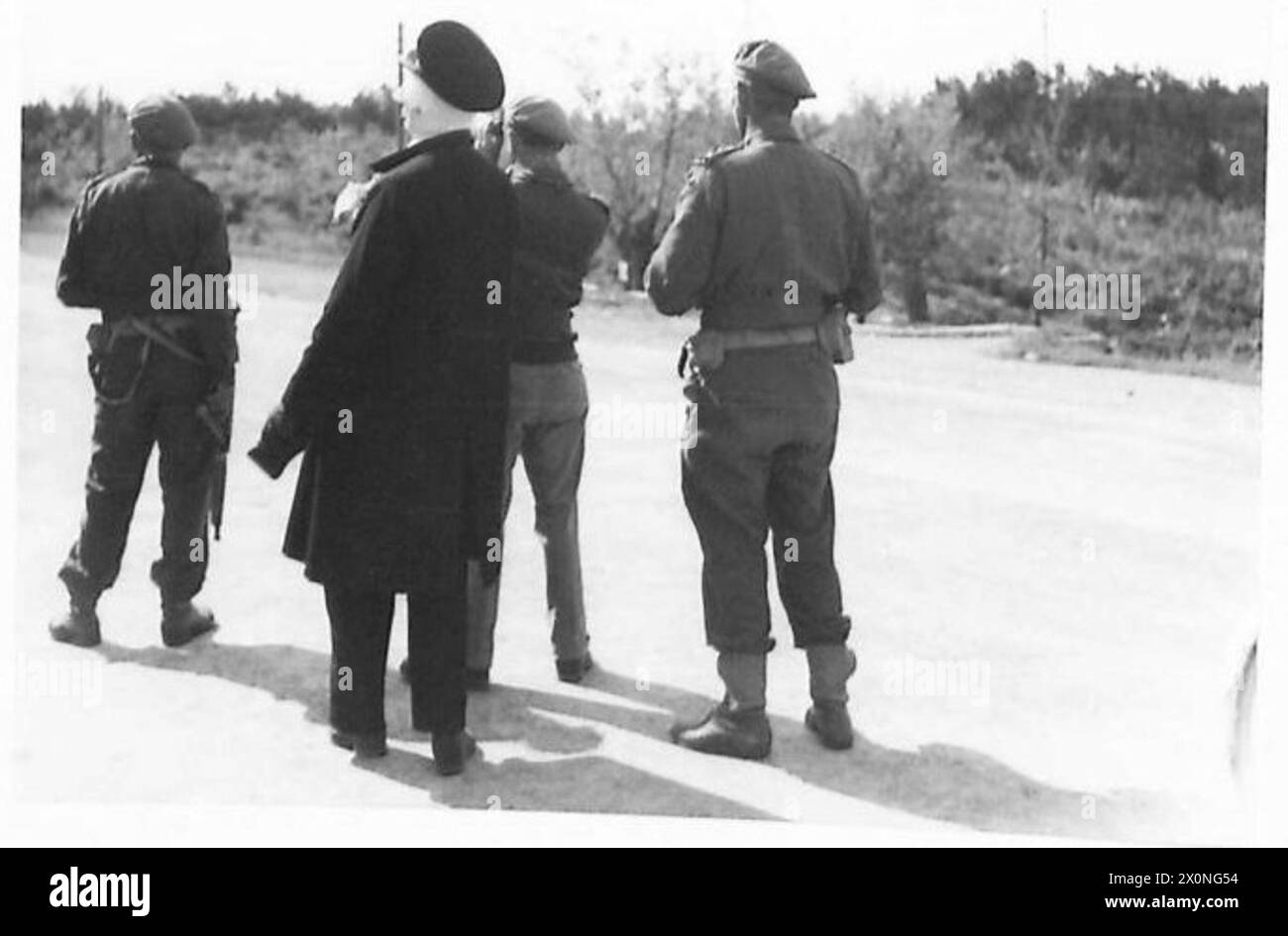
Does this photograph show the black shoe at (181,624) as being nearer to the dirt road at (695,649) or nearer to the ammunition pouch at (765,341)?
the dirt road at (695,649)

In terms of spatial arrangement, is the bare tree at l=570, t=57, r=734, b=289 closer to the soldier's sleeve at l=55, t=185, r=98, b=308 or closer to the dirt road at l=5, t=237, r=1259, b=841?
the dirt road at l=5, t=237, r=1259, b=841

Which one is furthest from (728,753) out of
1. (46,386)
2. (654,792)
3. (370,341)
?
(46,386)

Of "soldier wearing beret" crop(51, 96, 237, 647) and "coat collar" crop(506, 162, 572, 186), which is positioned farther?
"soldier wearing beret" crop(51, 96, 237, 647)

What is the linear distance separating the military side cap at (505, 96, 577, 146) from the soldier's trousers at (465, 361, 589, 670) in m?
0.66

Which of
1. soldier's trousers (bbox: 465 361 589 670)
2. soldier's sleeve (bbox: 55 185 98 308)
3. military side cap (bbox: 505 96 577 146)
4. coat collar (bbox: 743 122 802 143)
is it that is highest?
military side cap (bbox: 505 96 577 146)

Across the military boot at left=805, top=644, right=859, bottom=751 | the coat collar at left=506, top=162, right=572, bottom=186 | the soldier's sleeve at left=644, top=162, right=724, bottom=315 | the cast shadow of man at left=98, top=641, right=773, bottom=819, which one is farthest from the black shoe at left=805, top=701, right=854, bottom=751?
the coat collar at left=506, top=162, right=572, bottom=186

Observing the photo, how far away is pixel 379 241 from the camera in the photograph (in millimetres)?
4676

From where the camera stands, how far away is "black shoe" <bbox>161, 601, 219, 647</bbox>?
18.3 feet

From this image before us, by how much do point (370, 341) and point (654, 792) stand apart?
1.43 metres

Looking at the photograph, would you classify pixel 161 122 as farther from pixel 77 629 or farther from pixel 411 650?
pixel 411 650

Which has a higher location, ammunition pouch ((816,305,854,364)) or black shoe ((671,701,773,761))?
ammunition pouch ((816,305,854,364))

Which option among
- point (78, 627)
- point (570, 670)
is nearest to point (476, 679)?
point (570, 670)

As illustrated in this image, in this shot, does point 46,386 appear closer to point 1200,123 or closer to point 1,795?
point 1,795

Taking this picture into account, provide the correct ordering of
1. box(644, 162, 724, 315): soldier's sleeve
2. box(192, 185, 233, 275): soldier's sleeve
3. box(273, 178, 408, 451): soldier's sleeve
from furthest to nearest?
1. box(192, 185, 233, 275): soldier's sleeve
2. box(644, 162, 724, 315): soldier's sleeve
3. box(273, 178, 408, 451): soldier's sleeve
